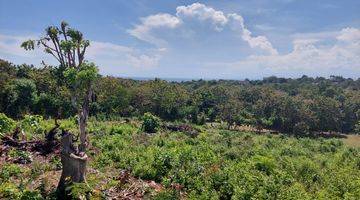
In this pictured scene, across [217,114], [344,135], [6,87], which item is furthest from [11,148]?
[344,135]

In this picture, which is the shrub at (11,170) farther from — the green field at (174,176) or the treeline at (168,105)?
the treeline at (168,105)

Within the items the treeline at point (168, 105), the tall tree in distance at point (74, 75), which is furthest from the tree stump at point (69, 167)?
the treeline at point (168, 105)

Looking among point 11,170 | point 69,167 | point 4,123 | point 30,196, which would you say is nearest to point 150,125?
point 11,170

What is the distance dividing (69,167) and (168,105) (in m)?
46.3

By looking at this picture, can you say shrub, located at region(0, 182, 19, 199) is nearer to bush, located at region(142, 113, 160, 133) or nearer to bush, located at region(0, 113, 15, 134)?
bush, located at region(0, 113, 15, 134)

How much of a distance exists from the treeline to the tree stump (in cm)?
3424

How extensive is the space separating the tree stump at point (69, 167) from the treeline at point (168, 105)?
112 feet

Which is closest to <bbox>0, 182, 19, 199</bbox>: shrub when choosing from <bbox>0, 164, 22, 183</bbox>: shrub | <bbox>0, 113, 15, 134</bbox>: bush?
<bbox>0, 164, 22, 183</bbox>: shrub

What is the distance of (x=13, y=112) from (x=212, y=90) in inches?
1701

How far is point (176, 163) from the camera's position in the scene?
822 inches

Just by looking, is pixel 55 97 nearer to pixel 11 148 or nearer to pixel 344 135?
pixel 11 148

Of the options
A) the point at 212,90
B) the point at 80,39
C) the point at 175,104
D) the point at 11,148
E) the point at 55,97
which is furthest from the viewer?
the point at 212,90

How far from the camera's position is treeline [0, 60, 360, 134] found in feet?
160

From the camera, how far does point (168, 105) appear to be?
61062mm
